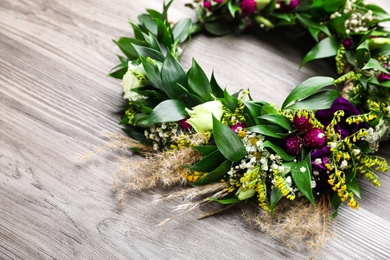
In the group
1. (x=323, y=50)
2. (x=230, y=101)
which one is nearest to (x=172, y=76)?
(x=230, y=101)

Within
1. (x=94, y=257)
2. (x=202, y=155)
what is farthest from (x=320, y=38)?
(x=94, y=257)

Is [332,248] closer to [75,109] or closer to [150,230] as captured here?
[150,230]

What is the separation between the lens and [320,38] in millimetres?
1451

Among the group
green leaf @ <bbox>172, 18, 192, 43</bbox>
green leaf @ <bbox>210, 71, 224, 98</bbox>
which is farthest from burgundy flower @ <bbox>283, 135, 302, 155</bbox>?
green leaf @ <bbox>172, 18, 192, 43</bbox>

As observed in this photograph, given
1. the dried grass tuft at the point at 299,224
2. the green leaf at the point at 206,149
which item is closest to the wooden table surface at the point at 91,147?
the dried grass tuft at the point at 299,224

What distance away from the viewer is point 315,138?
3.51 ft

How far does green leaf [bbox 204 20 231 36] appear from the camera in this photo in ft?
4.91

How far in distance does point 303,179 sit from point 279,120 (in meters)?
0.15

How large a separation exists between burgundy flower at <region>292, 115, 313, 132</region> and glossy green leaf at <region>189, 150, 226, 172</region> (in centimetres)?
19

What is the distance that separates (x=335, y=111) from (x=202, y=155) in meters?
0.33

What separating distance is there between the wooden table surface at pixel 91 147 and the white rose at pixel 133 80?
99 mm

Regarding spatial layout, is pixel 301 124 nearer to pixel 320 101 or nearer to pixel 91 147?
pixel 320 101

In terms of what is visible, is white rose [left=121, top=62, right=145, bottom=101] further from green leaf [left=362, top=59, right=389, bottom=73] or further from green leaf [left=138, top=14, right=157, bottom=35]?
green leaf [left=362, top=59, right=389, bottom=73]

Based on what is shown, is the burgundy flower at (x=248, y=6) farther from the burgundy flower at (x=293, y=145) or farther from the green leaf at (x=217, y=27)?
the burgundy flower at (x=293, y=145)
